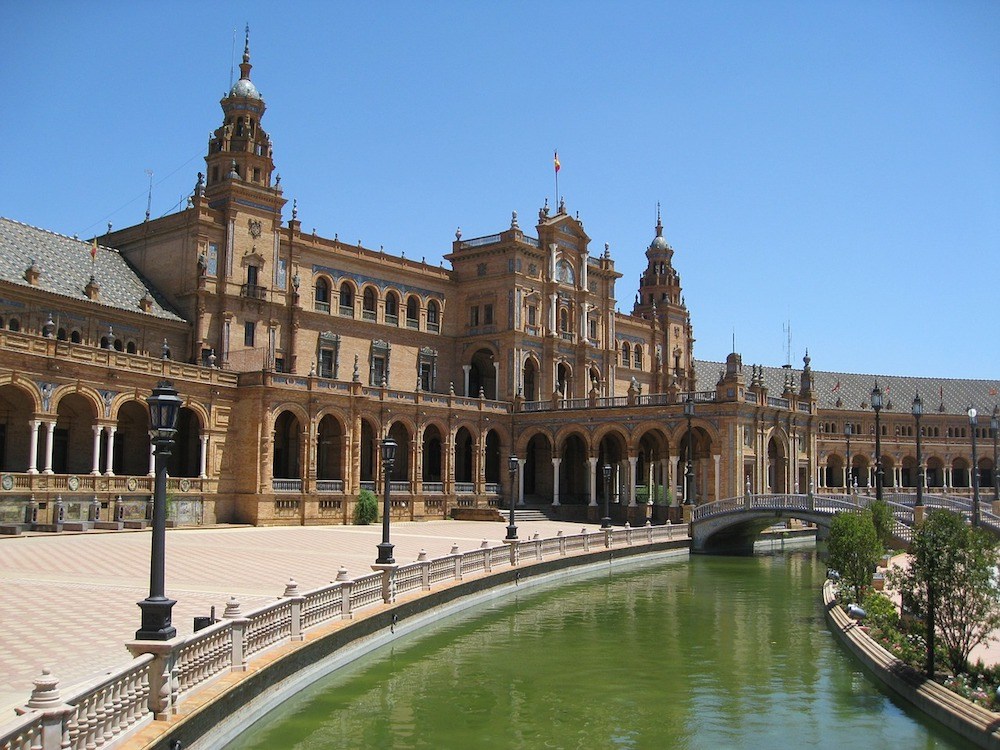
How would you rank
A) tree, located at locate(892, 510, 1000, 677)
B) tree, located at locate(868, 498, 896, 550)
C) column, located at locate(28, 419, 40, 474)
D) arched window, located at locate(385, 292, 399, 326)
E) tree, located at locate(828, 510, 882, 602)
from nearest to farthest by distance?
1. tree, located at locate(892, 510, 1000, 677)
2. tree, located at locate(828, 510, 882, 602)
3. tree, located at locate(868, 498, 896, 550)
4. column, located at locate(28, 419, 40, 474)
5. arched window, located at locate(385, 292, 399, 326)

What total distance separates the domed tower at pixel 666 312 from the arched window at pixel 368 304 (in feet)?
94.7

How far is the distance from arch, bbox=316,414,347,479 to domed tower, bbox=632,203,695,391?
35.3 meters

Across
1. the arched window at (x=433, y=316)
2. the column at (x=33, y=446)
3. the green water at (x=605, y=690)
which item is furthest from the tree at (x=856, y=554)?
the arched window at (x=433, y=316)

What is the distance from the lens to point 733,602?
1132 inches

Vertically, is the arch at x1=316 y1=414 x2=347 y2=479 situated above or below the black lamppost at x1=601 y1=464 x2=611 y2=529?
above

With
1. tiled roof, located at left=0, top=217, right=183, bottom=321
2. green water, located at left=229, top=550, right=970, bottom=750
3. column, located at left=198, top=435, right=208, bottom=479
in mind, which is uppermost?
tiled roof, located at left=0, top=217, right=183, bottom=321

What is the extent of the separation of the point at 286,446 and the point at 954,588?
39.4m

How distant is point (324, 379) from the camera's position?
48.2m

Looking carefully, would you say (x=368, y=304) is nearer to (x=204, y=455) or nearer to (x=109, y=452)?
(x=204, y=455)

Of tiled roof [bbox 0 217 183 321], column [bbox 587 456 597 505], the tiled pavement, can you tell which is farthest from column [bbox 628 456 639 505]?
tiled roof [bbox 0 217 183 321]

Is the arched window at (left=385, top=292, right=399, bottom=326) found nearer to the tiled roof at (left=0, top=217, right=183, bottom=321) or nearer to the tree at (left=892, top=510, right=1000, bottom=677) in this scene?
the tiled roof at (left=0, top=217, right=183, bottom=321)

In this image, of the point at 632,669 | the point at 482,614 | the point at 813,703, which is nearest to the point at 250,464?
the point at 482,614

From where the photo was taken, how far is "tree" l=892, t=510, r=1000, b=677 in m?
15.1

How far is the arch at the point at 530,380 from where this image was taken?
2514 inches
